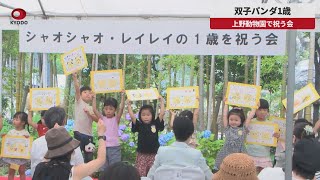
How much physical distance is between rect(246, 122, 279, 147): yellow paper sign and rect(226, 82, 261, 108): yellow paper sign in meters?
0.21


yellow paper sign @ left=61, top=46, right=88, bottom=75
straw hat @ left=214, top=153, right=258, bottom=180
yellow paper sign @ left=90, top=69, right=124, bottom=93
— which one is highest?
yellow paper sign @ left=61, top=46, right=88, bottom=75

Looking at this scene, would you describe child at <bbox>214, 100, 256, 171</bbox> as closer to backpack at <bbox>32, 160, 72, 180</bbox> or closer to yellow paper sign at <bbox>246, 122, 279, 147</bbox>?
yellow paper sign at <bbox>246, 122, 279, 147</bbox>

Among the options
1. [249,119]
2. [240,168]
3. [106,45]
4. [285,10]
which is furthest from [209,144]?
[240,168]

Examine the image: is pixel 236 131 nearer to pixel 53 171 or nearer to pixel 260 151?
pixel 260 151

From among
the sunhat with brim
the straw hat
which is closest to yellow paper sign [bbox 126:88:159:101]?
the sunhat with brim

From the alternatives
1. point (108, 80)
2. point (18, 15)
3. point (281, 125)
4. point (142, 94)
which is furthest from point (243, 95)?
point (18, 15)

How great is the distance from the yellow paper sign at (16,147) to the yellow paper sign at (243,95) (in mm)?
2127

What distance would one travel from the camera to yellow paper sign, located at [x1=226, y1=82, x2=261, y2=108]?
4.31m

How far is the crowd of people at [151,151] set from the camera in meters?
1.98

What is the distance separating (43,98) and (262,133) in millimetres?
2280

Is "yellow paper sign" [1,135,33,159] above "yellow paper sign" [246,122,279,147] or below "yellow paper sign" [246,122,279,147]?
below

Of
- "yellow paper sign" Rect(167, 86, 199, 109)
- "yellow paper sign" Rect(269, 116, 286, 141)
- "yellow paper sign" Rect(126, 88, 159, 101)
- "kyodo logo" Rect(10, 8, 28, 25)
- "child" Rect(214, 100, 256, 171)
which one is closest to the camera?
"child" Rect(214, 100, 256, 171)

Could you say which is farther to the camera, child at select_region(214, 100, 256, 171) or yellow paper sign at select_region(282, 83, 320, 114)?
child at select_region(214, 100, 256, 171)

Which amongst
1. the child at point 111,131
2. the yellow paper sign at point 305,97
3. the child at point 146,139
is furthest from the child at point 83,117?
the yellow paper sign at point 305,97
